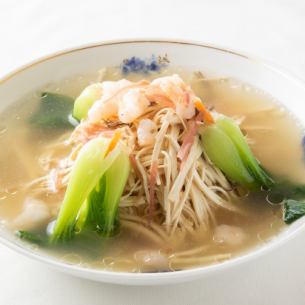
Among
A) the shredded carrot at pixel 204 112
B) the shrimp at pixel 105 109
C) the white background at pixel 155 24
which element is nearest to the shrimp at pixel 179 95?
the shredded carrot at pixel 204 112

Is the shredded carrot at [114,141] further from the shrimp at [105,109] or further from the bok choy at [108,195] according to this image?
the shrimp at [105,109]

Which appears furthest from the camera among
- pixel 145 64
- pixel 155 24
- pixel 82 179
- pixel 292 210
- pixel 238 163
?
pixel 155 24

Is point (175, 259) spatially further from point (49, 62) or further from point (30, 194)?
point (49, 62)

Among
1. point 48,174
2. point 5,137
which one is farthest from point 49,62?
point 48,174

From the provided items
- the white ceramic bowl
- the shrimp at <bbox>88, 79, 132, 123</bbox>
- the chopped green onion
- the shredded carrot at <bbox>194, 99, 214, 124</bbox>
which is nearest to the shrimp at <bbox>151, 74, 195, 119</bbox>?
the shredded carrot at <bbox>194, 99, 214, 124</bbox>

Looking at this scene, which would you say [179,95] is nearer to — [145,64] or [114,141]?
[114,141]

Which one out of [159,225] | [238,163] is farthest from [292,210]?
[159,225]

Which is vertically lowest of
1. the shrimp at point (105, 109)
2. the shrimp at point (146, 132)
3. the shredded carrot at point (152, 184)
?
the shredded carrot at point (152, 184)
